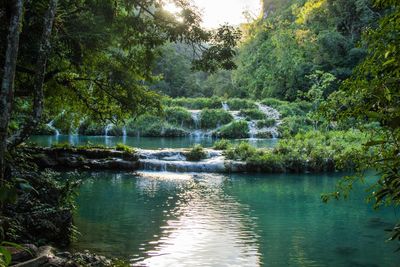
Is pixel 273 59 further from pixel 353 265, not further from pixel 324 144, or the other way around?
pixel 353 265

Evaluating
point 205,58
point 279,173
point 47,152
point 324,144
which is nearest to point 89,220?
point 205,58

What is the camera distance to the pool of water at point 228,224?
27.4ft

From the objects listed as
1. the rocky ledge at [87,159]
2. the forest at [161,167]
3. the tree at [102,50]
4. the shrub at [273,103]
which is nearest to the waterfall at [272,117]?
the shrub at [273,103]

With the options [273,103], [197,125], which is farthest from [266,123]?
[273,103]

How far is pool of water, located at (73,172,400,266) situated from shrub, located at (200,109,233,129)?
21.6 metres

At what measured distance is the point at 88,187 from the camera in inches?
606

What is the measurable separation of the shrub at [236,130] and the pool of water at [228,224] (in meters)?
19.1

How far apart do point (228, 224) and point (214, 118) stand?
28358mm

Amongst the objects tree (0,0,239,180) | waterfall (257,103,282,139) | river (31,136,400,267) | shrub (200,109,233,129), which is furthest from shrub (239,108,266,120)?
tree (0,0,239,180)

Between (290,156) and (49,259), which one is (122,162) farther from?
(49,259)

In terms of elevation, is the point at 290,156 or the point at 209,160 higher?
the point at 290,156

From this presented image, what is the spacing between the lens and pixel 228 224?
10.7m

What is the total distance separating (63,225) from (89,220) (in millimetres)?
2566

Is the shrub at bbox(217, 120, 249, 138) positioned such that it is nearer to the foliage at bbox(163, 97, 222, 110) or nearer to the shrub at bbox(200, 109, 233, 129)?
the shrub at bbox(200, 109, 233, 129)
